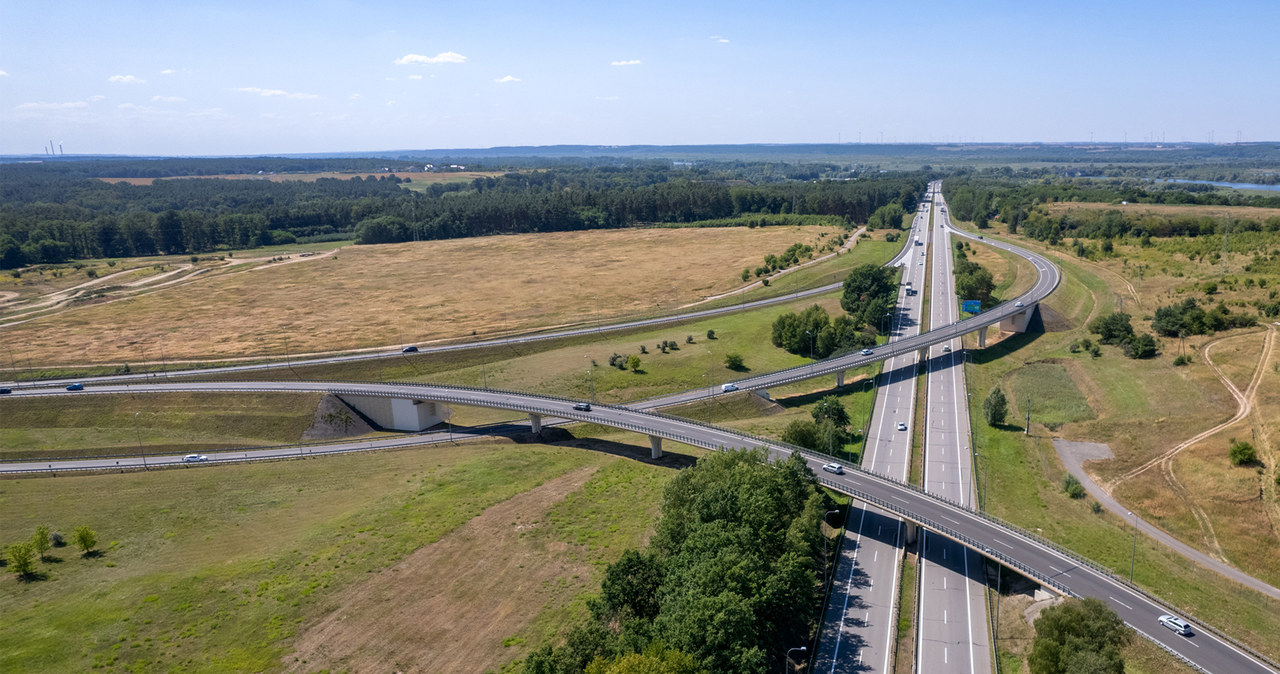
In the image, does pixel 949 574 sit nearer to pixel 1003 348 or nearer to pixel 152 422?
pixel 1003 348

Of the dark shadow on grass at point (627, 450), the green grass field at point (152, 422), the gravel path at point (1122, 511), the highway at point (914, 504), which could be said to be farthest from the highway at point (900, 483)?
the gravel path at point (1122, 511)

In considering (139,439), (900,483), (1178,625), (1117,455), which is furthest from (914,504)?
(139,439)

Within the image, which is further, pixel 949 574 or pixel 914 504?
pixel 914 504

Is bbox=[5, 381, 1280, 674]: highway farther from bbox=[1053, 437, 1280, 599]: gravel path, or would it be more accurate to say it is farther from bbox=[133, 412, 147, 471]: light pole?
bbox=[1053, 437, 1280, 599]: gravel path

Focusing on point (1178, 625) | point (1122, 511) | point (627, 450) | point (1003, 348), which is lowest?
point (627, 450)

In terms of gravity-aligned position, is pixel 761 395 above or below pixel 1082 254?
below

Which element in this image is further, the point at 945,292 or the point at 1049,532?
the point at 945,292

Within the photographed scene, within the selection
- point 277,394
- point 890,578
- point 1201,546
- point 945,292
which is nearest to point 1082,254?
point 945,292

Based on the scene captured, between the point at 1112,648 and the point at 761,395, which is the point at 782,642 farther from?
the point at 761,395

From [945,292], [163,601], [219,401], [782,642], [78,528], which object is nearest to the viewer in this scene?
[782,642]
